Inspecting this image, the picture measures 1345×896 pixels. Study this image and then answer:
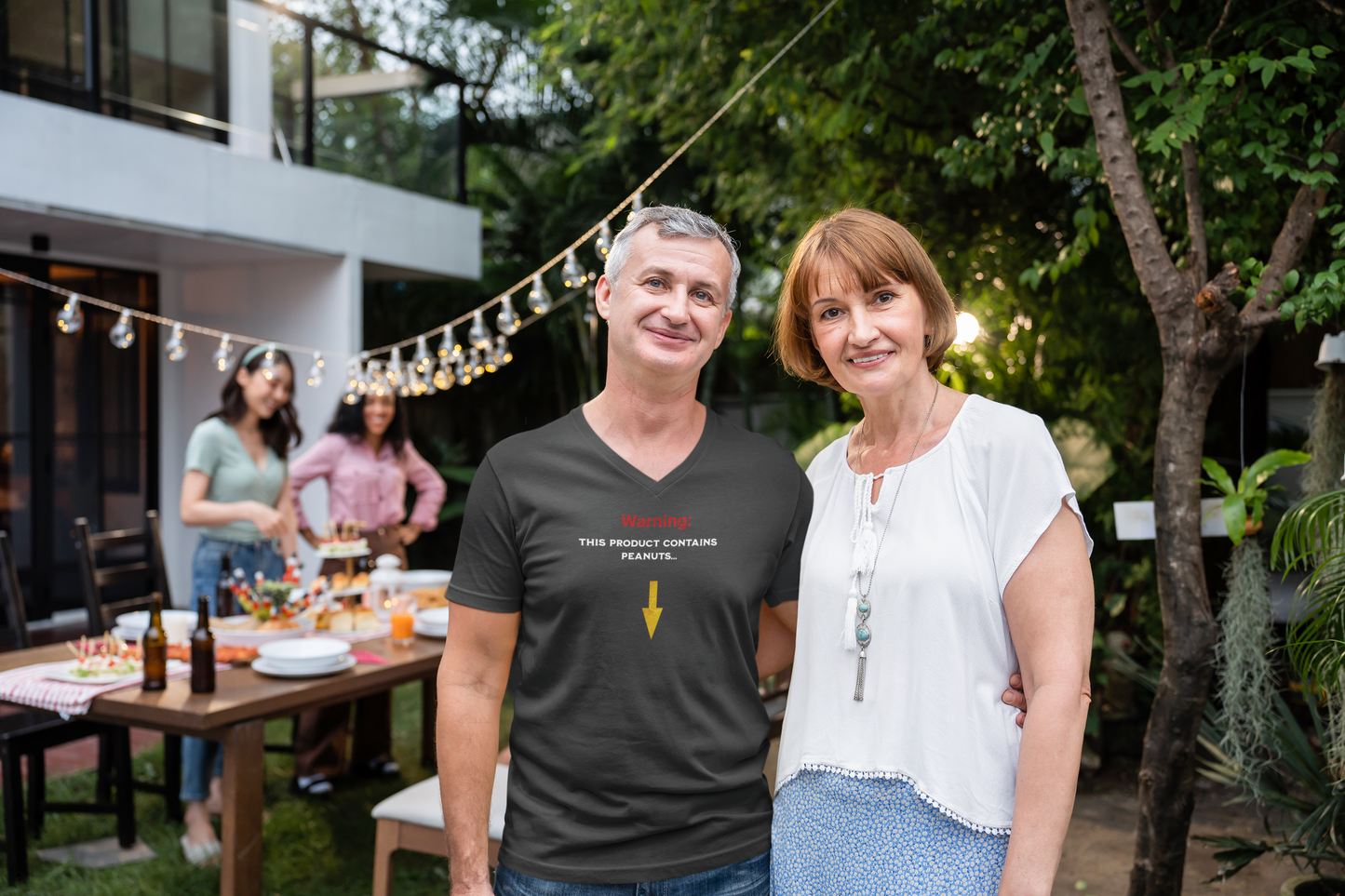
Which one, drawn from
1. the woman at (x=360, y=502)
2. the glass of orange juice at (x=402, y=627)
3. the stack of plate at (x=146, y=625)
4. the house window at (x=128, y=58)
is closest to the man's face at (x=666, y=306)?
the glass of orange juice at (x=402, y=627)

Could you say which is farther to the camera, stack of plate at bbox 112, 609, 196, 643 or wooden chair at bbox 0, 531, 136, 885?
wooden chair at bbox 0, 531, 136, 885

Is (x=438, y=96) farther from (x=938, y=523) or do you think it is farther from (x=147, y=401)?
(x=938, y=523)

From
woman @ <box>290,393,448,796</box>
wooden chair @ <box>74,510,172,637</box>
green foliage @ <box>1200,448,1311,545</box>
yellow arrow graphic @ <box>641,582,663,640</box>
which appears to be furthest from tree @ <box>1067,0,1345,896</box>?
wooden chair @ <box>74,510,172,637</box>

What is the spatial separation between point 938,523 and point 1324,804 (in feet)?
6.13

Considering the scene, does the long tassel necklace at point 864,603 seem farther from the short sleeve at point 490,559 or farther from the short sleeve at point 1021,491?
the short sleeve at point 490,559

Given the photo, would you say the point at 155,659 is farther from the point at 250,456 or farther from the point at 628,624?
the point at 628,624

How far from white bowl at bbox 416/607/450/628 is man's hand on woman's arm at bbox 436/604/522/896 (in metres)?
1.95

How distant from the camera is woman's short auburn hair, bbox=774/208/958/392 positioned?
5.01 feet

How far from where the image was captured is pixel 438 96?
803 centimetres

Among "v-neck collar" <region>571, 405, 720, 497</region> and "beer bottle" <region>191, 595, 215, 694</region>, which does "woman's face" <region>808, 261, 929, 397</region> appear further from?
"beer bottle" <region>191, 595, 215, 694</region>

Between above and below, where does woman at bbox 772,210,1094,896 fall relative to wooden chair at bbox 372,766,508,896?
above

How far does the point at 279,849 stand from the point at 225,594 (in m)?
0.99

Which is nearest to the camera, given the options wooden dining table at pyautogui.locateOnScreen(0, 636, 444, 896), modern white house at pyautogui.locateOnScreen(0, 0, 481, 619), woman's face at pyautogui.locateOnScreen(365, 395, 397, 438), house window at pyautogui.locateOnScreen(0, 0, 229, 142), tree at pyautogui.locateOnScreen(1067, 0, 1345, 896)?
tree at pyautogui.locateOnScreen(1067, 0, 1345, 896)

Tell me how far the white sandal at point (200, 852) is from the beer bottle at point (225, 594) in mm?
824
